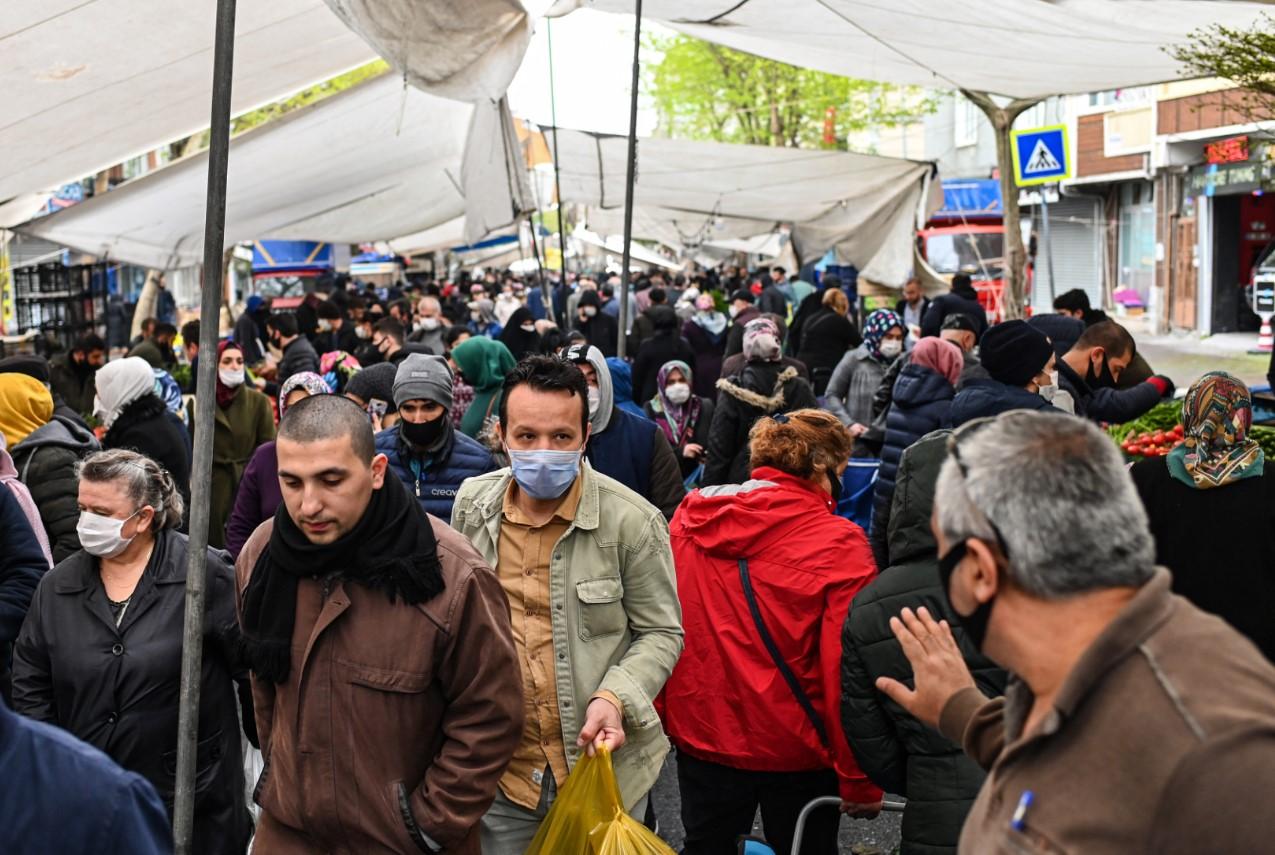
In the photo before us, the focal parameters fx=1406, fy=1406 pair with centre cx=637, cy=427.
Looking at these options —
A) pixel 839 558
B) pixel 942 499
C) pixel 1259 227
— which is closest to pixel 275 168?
pixel 839 558

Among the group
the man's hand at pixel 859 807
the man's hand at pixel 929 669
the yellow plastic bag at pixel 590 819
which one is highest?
the man's hand at pixel 929 669

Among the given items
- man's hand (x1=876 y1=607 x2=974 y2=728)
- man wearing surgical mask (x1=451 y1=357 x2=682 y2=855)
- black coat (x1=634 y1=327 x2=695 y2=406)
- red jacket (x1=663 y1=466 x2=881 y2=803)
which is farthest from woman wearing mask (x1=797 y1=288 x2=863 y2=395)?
man's hand (x1=876 y1=607 x2=974 y2=728)

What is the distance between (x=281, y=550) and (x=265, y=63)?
5.95 m

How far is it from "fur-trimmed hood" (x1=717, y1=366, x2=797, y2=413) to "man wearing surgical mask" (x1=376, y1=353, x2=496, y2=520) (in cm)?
239

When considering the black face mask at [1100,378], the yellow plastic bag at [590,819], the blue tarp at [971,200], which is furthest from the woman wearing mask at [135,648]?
the blue tarp at [971,200]

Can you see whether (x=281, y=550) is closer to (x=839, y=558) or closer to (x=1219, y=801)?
(x=839, y=558)

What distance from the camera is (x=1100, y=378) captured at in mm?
8109

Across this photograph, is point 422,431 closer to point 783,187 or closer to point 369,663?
point 369,663

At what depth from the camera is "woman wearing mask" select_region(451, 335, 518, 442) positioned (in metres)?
7.37

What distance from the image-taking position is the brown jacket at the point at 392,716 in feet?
10.5

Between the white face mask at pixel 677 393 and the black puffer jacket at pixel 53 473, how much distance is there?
4.01m

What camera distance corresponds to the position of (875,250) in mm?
17766

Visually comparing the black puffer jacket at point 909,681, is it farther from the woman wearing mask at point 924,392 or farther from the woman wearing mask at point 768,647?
the woman wearing mask at point 924,392

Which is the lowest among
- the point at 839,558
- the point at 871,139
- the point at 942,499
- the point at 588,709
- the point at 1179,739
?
the point at 588,709
